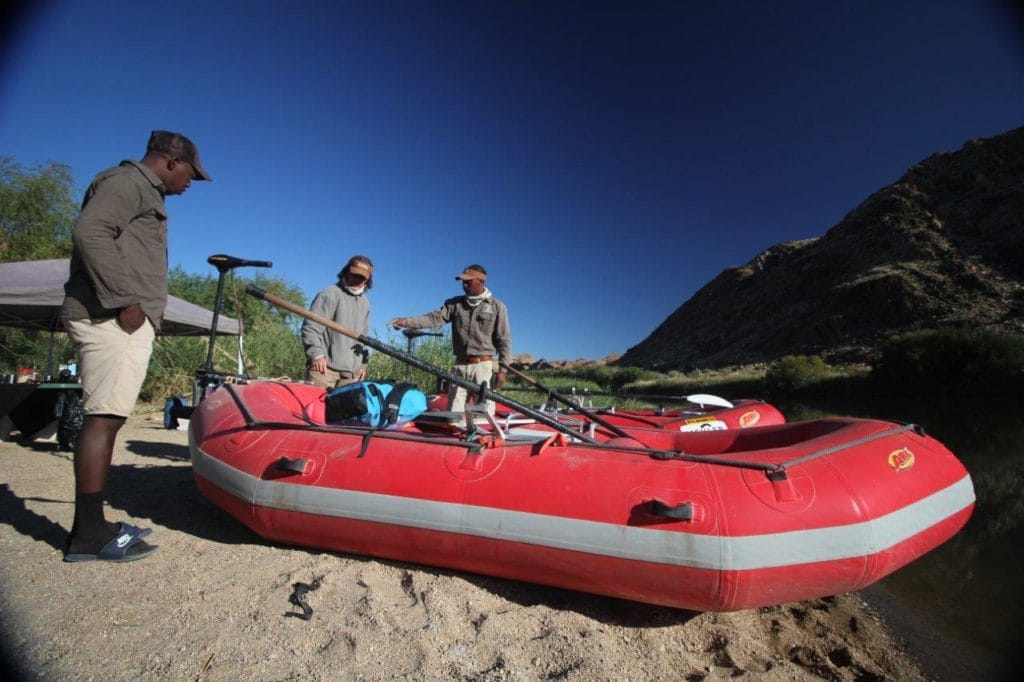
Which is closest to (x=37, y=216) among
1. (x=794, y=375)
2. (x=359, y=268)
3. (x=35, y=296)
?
(x=35, y=296)

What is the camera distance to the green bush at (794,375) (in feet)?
80.5

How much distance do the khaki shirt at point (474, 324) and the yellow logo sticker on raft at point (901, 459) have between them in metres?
3.38

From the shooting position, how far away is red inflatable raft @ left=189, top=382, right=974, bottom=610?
2.25 m

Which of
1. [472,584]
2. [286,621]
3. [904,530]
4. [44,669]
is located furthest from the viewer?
[472,584]

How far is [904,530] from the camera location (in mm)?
2428

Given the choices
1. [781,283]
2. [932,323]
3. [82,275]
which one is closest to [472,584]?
[82,275]

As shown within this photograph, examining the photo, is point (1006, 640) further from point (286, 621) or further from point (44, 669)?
point (44, 669)

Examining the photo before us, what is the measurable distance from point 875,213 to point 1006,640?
180 ft

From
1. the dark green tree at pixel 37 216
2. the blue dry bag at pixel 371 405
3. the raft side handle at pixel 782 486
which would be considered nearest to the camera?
the raft side handle at pixel 782 486

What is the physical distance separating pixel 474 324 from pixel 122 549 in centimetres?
326

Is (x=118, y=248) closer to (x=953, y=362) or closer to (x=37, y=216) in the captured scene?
(x=37, y=216)

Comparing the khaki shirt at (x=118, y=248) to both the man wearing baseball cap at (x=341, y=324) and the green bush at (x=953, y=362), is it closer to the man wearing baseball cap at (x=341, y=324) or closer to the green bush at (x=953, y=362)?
the man wearing baseball cap at (x=341, y=324)

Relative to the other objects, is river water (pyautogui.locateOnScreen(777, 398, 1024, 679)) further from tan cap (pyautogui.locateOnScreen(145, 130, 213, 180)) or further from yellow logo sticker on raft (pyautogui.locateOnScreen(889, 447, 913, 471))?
tan cap (pyautogui.locateOnScreen(145, 130, 213, 180))

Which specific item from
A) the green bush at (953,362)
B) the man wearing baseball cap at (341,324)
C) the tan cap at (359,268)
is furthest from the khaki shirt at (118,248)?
the green bush at (953,362)
